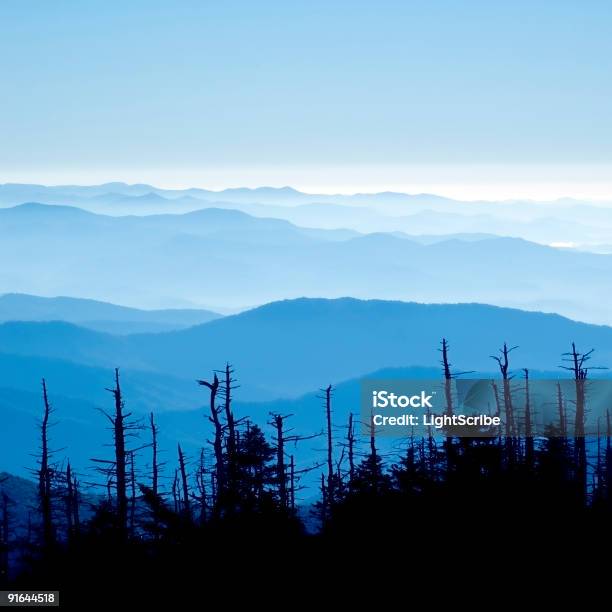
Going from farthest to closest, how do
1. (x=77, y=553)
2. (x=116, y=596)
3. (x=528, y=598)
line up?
(x=77, y=553)
(x=116, y=596)
(x=528, y=598)

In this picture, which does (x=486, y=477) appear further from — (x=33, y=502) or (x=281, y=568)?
(x=33, y=502)

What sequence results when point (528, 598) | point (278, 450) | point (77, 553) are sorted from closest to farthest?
point (528, 598) < point (77, 553) < point (278, 450)

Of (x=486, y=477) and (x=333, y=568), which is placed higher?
(x=486, y=477)

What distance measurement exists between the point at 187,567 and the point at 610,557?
24.2ft

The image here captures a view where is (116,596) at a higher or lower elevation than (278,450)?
lower

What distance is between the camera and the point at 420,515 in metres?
17.4

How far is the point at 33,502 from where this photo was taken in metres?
92.3

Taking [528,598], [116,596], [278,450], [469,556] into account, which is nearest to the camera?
[528,598]

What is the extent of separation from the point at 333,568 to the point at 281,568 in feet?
3.06

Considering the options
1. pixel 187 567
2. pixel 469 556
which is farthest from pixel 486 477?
pixel 187 567

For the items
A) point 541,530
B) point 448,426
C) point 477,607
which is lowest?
point 477,607

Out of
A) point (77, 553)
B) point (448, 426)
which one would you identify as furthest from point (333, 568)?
point (448, 426)

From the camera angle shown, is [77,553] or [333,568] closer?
[333,568]

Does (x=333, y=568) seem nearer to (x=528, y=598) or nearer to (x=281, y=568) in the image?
(x=281, y=568)
